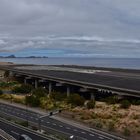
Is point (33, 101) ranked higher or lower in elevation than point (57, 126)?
higher

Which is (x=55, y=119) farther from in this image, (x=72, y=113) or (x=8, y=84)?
(x=8, y=84)

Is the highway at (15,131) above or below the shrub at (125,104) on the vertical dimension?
below

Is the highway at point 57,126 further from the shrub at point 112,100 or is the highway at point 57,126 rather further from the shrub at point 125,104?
the shrub at point 112,100

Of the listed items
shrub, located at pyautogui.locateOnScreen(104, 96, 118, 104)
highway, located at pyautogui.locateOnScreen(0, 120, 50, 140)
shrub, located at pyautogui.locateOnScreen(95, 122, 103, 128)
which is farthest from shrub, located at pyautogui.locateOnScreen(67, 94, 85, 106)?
highway, located at pyautogui.locateOnScreen(0, 120, 50, 140)

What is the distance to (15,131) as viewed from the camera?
168 feet

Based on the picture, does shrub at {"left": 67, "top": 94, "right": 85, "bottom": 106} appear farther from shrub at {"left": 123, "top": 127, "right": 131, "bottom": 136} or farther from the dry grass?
shrub at {"left": 123, "top": 127, "right": 131, "bottom": 136}

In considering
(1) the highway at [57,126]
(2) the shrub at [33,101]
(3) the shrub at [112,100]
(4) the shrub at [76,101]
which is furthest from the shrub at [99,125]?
(2) the shrub at [33,101]

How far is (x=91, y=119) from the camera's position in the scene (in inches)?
2421

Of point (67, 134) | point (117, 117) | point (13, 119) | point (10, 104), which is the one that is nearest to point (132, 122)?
point (117, 117)

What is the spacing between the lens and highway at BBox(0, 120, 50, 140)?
46.9 m

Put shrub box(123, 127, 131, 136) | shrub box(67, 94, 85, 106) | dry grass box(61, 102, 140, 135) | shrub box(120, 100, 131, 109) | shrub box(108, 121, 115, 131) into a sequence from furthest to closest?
shrub box(67, 94, 85, 106)
shrub box(120, 100, 131, 109)
dry grass box(61, 102, 140, 135)
shrub box(108, 121, 115, 131)
shrub box(123, 127, 131, 136)

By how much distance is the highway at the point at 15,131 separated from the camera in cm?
4690

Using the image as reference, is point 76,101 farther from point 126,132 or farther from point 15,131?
point 15,131

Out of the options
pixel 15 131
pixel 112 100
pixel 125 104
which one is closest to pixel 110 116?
pixel 125 104
